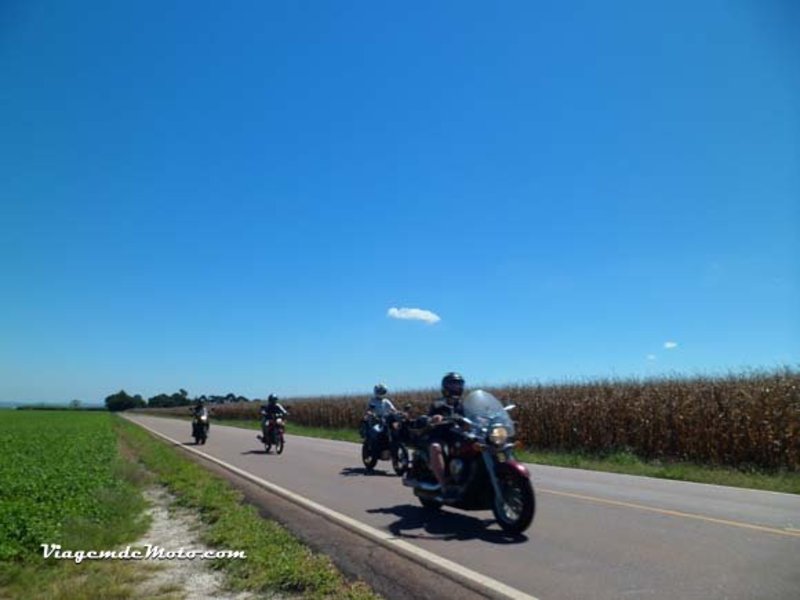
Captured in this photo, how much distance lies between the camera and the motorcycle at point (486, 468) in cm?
762

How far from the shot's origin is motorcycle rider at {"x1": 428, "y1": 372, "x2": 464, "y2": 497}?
8578 millimetres

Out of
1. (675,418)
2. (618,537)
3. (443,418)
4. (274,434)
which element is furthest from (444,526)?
(274,434)

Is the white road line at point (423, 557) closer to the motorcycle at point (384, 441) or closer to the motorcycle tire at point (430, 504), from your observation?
the motorcycle tire at point (430, 504)

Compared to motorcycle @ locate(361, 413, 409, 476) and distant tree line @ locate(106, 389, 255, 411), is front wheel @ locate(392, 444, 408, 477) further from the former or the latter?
distant tree line @ locate(106, 389, 255, 411)

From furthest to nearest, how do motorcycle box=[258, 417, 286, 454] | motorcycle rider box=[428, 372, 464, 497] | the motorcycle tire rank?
motorcycle box=[258, 417, 286, 454] < the motorcycle tire < motorcycle rider box=[428, 372, 464, 497]

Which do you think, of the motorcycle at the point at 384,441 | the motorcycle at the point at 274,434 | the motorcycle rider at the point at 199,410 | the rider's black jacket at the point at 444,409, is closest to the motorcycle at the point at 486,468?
the rider's black jacket at the point at 444,409

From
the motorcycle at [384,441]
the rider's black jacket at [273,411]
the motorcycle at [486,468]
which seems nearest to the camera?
the motorcycle at [486,468]

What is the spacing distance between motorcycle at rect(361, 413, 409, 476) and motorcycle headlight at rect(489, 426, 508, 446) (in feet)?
21.5

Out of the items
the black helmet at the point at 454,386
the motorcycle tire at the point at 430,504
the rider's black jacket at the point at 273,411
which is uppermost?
the black helmet at the point at 454,386

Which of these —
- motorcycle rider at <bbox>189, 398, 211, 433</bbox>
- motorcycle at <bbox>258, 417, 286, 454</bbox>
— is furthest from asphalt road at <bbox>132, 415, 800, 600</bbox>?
motorcycle rider at <bbox>189, 398, 211, 433</bbox>

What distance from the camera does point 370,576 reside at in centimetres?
614

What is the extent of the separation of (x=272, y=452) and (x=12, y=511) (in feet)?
45.4

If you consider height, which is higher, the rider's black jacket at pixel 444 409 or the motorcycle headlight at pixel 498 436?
the rider's black jacket at pixel 444 409

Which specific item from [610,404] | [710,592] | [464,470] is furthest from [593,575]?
[610,404]
